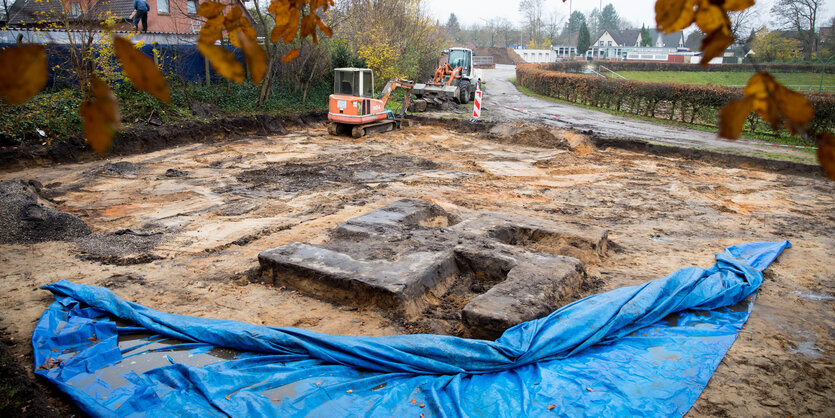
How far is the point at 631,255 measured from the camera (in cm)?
731

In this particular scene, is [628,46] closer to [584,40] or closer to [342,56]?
[584,40]

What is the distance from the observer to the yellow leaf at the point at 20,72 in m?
1.29

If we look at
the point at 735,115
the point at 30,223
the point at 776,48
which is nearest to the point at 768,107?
the point at 735,115

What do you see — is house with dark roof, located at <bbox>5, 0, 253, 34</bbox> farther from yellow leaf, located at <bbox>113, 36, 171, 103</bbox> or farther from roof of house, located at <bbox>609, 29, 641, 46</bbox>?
roof of house, located at <bbox>609, 29, 641, 46</bbox>

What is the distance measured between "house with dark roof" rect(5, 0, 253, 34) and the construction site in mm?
3271

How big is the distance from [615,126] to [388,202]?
12.3m

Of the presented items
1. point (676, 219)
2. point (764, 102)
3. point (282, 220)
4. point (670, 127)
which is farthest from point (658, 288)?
point (670, 127)

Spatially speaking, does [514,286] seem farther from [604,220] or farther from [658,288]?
[604,220]

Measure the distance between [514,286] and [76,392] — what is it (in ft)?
12.7

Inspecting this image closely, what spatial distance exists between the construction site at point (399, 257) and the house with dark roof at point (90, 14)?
3271 millimetres

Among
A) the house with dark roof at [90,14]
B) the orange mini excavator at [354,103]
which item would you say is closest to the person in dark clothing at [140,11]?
the house with dark roof at [90,14]

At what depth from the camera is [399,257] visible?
6.16m

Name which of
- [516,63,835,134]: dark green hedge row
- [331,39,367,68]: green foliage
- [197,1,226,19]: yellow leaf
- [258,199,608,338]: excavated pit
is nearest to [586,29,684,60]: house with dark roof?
[516,63,835,134]: dark green hedge row

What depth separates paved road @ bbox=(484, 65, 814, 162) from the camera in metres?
14.5
